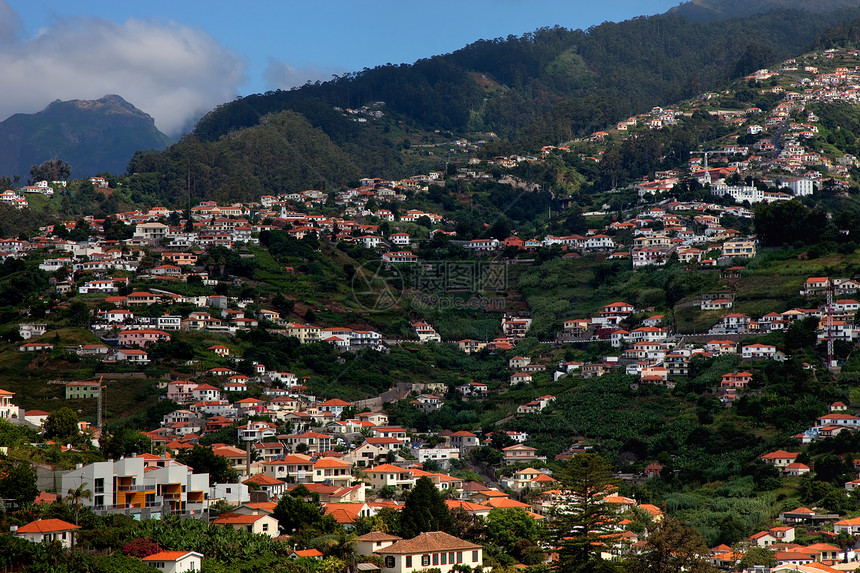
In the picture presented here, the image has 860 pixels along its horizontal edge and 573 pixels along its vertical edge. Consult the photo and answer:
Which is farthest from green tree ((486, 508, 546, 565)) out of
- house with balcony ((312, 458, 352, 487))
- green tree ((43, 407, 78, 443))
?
green tree ((43, 407, 78, 443))

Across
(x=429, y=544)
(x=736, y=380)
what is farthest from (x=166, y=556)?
(x=736, y=380)

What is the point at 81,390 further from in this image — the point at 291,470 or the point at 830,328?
the point at 830,328

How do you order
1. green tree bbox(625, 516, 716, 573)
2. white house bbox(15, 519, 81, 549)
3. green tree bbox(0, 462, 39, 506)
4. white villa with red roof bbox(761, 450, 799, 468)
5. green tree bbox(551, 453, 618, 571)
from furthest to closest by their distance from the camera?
white villa with red roof bbox(761, 450, 799, 468)
green tree bbox(551, 453, 618, 571)
green tree bbox(625, 516, 716, 573)
green tree bbox(0, 462, 39, 506)
white house bbox(15, 519, 81, 549)

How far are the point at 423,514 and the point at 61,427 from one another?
15.3m

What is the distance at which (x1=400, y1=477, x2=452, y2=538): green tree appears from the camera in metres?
43.4

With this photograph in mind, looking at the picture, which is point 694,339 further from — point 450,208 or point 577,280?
point 450,208

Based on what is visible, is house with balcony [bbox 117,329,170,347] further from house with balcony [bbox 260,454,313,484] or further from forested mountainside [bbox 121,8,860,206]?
forested mountainside [bbox 121,8,860,206]

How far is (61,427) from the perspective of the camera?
4834cm

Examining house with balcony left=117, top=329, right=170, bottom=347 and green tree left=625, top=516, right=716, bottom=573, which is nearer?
green tree left=625, top=516, right=716, bottom=573

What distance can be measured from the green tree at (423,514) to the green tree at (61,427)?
14.0 metres

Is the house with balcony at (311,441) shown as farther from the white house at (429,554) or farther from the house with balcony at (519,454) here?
the white house at (429,554)

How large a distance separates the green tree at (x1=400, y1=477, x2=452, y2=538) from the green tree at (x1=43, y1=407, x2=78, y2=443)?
46.0 feet

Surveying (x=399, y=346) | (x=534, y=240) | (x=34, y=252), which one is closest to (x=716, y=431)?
(x=399, y=346)

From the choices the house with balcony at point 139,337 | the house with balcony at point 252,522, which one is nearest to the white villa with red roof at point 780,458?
the house with balcony at point 252,522
